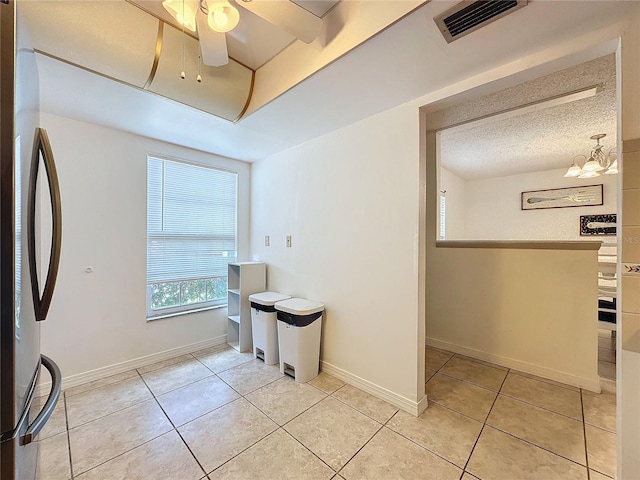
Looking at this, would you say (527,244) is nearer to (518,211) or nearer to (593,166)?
(593,166)

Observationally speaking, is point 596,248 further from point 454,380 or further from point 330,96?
point 330,96

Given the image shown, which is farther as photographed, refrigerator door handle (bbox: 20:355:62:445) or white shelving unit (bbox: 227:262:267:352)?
white shelving unit (bbox: 227:262:267:352)

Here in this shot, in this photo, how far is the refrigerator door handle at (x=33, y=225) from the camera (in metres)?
0.86

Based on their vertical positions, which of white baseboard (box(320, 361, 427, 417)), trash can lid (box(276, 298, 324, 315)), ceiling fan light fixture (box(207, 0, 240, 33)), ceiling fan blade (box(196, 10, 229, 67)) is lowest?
white baseboard (box(320, 361, 427, 417))

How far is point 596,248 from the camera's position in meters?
2.28

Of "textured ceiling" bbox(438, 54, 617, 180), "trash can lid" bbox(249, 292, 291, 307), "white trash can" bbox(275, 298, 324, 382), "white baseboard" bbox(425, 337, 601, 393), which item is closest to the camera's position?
"textured ceiling" bbox(438, 54, 617, 180)

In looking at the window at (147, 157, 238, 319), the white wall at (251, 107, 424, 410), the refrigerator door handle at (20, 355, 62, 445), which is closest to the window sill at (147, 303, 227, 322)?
the window at (147, 157, 238, 319)

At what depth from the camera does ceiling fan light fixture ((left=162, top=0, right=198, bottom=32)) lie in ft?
4.28

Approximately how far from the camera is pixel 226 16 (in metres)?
1.27

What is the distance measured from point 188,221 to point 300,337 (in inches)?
75.2

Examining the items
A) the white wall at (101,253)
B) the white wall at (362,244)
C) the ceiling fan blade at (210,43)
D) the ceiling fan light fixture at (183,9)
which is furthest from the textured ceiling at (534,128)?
the white wall at (101,253)

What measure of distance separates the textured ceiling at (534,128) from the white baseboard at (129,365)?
3.66m

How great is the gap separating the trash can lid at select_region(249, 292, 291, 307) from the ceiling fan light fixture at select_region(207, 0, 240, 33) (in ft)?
7.33

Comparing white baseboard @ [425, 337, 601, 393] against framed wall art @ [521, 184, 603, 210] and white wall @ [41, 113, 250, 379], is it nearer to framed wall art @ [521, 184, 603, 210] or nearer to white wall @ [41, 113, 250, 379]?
white wall @ [41, 113, 250, 379]
